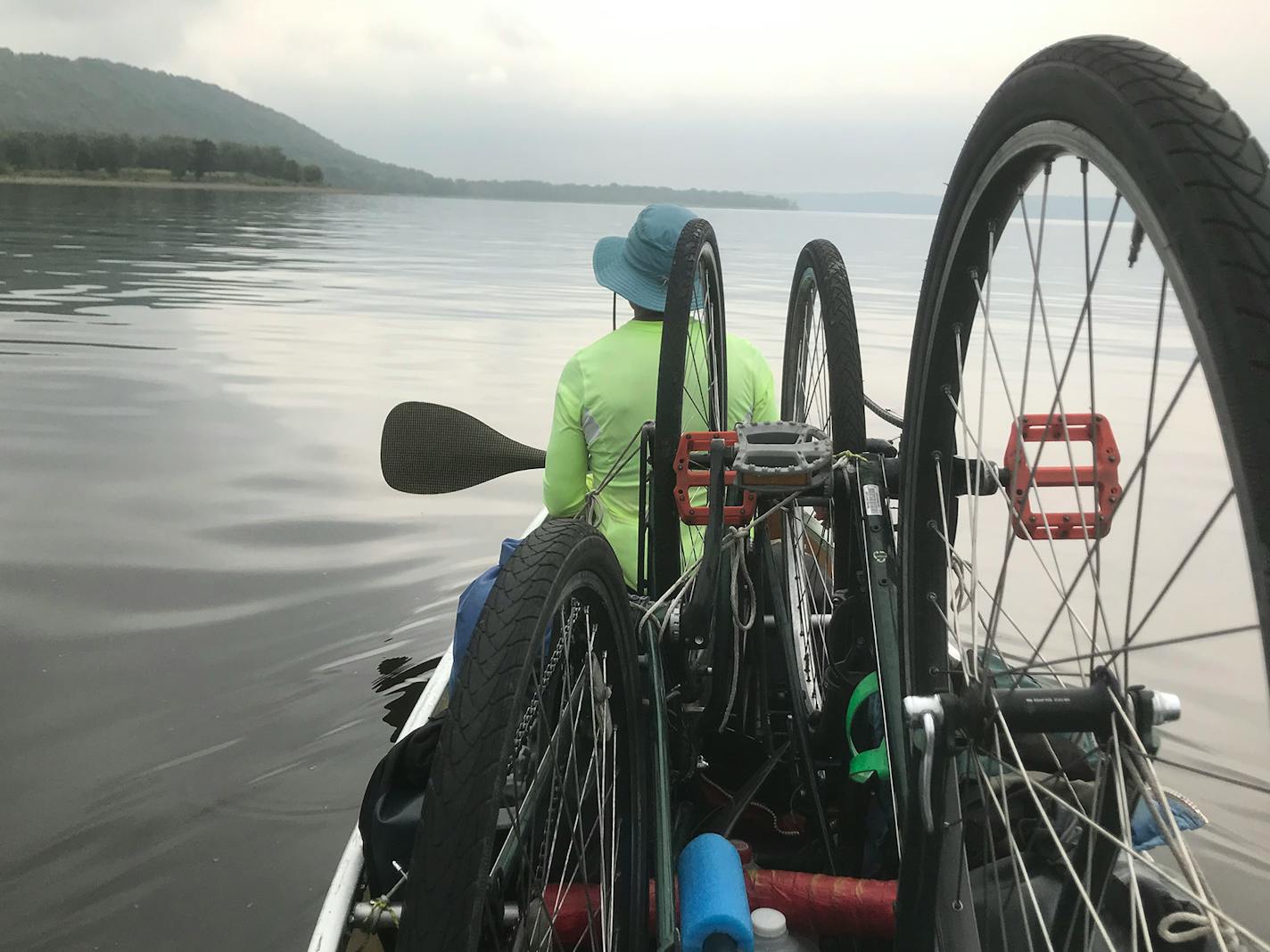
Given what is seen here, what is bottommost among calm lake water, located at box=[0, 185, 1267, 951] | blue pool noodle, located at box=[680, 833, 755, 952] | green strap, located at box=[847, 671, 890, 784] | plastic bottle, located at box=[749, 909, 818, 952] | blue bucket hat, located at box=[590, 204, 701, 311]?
calm lake water, located at box=[0, 185, 1267, 951]

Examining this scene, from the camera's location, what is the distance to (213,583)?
5730mm

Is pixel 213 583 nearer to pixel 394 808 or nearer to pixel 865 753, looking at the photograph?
pixel 394 808

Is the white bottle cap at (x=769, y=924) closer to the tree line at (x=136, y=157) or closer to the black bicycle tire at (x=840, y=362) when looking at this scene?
the black bicycle tire at (x=840, y=362)

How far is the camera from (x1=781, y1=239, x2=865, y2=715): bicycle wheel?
2.47 m

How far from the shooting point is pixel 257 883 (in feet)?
10.7

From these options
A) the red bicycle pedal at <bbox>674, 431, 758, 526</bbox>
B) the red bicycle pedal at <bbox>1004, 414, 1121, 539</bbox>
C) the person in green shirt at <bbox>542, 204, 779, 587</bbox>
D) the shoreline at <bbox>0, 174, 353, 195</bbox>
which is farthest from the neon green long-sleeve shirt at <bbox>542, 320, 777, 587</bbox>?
the shoreline at <bbox>0, 174, 353, 195</bbox>

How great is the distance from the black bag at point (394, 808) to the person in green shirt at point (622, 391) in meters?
1.10

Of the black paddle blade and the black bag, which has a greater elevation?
the black paddle blade

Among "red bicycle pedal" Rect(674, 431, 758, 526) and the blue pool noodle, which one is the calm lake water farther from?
"red bicycle pedal" Rect(674, 431, 758, 526)

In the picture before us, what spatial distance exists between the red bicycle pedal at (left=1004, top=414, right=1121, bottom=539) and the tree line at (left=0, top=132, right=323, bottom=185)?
325ft

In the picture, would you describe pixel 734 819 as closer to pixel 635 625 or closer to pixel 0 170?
pixel 635 625

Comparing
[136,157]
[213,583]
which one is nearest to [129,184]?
[136,157]

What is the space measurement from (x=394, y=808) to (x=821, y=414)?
1969 millimetres

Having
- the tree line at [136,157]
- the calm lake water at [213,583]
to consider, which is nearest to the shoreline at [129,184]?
the tree line at [136,157]
